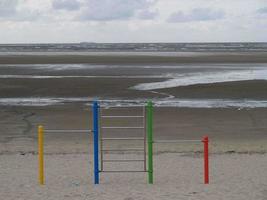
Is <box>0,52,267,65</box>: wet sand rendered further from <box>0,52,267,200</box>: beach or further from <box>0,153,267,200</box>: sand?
<box>0,153,267,200</box>: sand

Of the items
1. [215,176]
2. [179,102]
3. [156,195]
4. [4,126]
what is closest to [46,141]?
[4,126]

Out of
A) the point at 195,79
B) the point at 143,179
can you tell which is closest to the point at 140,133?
the point at 143,179

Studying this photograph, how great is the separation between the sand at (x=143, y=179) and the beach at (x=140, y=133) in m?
0.02

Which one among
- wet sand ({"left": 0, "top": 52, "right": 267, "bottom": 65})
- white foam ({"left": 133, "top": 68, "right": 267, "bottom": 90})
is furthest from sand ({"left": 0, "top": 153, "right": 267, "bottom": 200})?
wet sand ({"left": 0, "top": 52, "right": 267, "bottom": 65})

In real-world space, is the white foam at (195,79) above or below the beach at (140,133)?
above

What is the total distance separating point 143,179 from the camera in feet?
41.5

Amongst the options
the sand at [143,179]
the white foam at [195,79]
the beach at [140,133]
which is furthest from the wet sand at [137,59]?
the sand at [143,179]

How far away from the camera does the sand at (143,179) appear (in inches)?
425

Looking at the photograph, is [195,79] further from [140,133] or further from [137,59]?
[137,59]

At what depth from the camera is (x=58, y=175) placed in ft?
43.0

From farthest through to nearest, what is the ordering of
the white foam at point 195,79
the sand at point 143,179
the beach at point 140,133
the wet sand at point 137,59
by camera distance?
the wet sand at point 137,59 → the white foam at point 195,79 → the beach at point 140,133 → the sand at point 143,179

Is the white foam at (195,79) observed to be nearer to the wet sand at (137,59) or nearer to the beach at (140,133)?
the beach at (140,133)

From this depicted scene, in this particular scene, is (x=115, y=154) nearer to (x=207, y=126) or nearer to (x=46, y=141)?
(x=46, y=141)

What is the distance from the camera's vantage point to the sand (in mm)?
10797
